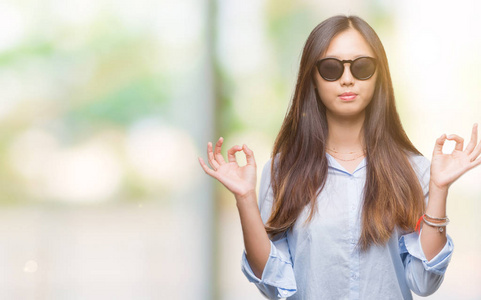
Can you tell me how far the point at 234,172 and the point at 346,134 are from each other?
38 centimetres

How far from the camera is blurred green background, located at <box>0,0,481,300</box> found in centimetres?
416

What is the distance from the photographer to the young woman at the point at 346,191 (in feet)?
7.03

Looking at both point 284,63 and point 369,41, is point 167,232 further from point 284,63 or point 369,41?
point 369,41

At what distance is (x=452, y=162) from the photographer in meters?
2.12

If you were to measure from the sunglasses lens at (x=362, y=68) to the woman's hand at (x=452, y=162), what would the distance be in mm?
280

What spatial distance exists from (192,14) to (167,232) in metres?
1.36

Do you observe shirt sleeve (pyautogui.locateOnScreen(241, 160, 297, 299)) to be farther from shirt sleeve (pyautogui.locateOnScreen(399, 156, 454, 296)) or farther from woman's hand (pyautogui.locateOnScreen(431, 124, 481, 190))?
woman's hand (pyautogui.locateOnScreen(431, 124, 481, 190))

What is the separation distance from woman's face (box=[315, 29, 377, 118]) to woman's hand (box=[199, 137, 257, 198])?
29cm

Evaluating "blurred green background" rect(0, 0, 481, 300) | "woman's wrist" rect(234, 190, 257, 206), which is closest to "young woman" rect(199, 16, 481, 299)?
"woman's wrist" rect(234, 190, 257, 206)

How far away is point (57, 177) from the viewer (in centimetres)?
422

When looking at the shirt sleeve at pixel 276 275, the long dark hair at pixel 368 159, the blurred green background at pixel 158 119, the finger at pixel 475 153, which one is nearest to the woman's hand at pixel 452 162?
the finger at pixel 475 153

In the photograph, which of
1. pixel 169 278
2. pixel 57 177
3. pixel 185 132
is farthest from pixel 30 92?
pixel 169 278

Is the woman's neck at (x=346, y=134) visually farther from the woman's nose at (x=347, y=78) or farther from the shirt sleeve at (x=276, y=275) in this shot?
the shirt sleeve at (x=276, y=275)

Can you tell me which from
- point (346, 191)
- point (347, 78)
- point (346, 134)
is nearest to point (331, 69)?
point (347, 78)
